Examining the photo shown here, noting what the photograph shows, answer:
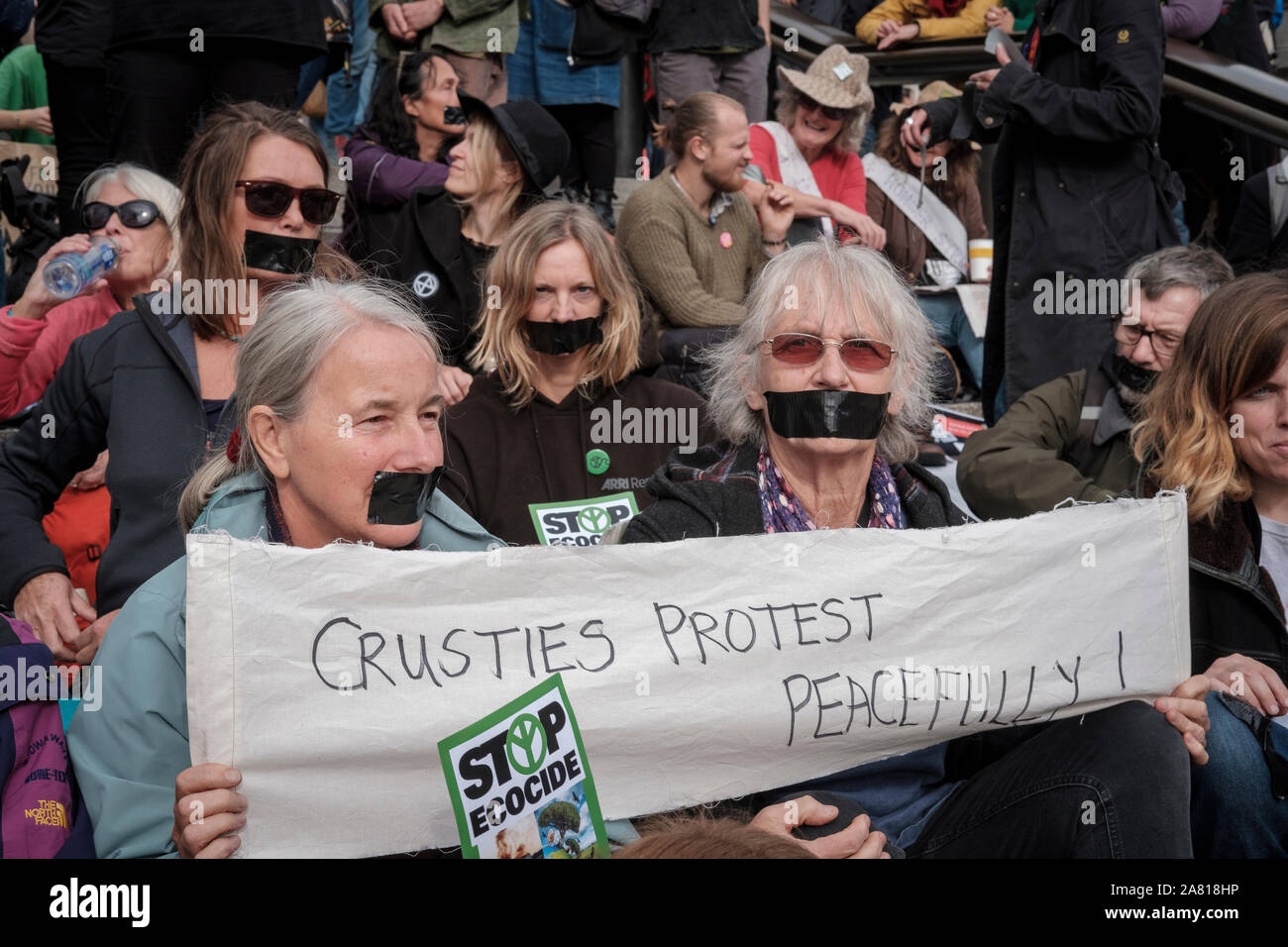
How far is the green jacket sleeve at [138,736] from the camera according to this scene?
2229 mm

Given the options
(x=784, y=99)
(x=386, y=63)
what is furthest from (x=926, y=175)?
Result: (x=386, y=63)

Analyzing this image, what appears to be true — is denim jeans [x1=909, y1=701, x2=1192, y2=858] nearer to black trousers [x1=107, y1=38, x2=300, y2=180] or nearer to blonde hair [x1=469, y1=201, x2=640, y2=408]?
blonde hair [x1=469, y1=201, x2=640, y2=408]

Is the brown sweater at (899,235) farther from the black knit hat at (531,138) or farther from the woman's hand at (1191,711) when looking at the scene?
the woman's hand at (1191,711)

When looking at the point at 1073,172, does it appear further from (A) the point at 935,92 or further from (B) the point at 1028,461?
(A) the point at 935,92

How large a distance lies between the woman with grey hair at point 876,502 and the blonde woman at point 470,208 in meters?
2.21

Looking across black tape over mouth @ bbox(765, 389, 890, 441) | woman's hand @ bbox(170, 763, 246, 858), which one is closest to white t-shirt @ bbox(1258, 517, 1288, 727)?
black tape over mouth @ bbox(765, 389, 890, 441)

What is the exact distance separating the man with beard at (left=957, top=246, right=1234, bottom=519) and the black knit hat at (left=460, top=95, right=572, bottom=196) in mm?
2249

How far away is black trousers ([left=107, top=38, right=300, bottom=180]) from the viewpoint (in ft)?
15.1

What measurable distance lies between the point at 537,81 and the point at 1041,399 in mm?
3943

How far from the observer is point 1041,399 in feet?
13.5

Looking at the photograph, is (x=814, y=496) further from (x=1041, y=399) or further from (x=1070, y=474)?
(x=1041, y=399)

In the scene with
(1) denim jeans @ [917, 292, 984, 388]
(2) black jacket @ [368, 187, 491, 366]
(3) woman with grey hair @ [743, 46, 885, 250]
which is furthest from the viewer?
(1) denim jeans @ [917, 292, 984, 388]

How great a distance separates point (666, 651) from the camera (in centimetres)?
239

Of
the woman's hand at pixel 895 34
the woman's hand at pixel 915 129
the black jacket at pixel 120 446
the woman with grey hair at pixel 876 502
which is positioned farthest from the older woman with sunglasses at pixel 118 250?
the woman's hand at pixel 895 34
